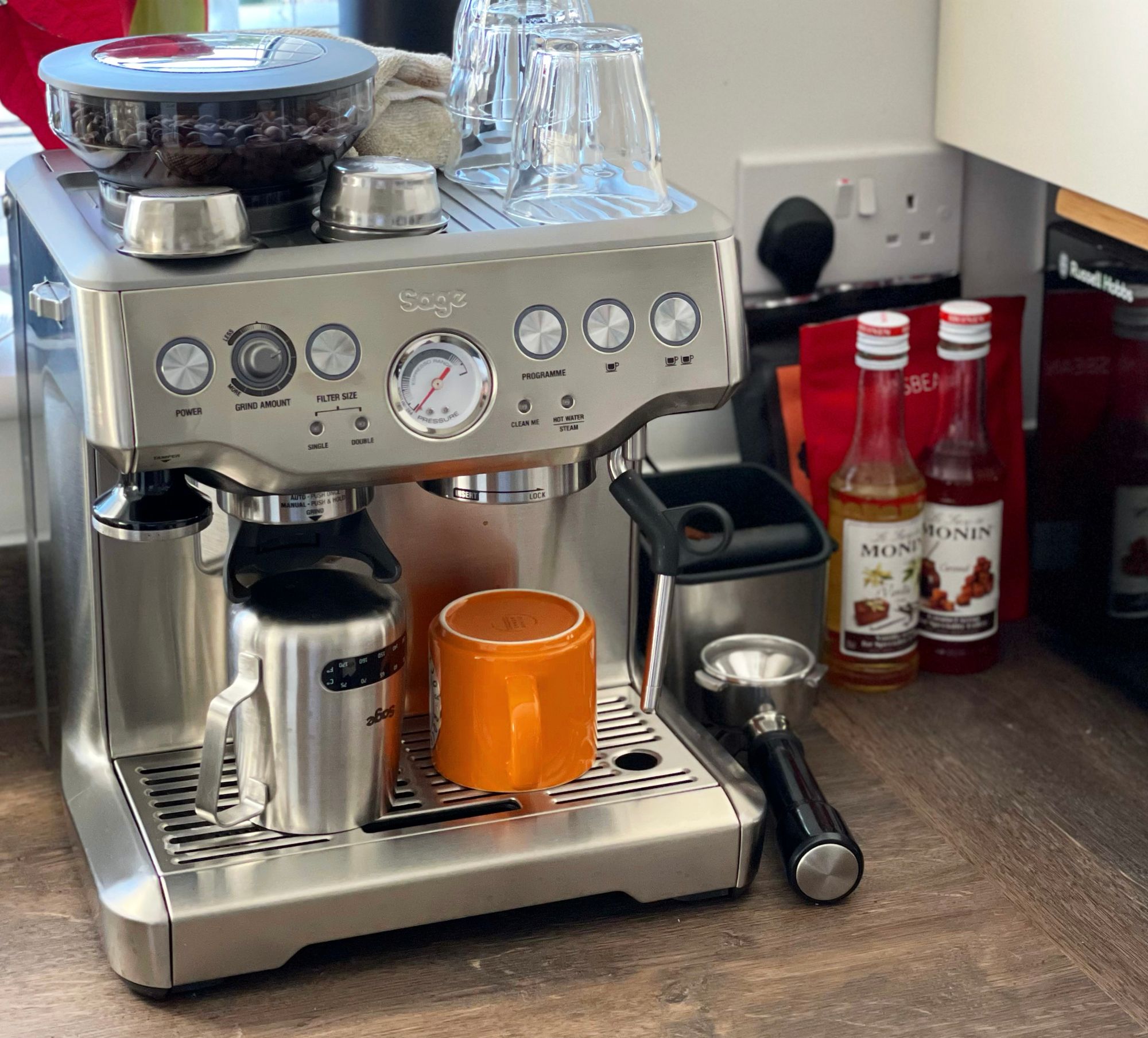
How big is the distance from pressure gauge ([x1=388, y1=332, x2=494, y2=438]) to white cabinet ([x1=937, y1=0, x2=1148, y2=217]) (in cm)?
44

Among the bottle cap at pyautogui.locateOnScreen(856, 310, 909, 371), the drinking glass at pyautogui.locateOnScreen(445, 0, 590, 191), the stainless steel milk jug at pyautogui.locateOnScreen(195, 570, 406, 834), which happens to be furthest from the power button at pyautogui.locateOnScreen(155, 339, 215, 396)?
the bottle cap at pyautogui.locateOnScreen(856, 310, 909, 371)

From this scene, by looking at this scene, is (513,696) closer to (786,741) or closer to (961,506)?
(786,741)

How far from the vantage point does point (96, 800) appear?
2.46ft

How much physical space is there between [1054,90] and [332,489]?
0.57 metres

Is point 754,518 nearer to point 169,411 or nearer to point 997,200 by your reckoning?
point 997,200

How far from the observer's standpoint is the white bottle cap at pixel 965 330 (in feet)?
3.16

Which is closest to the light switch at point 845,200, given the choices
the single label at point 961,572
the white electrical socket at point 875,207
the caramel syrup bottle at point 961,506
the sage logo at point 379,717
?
the white electrical socket at point 875,207

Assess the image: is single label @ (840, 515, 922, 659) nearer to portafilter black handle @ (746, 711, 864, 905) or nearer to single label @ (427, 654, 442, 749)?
portafilter black handle @ (746, 711, 864, 905)

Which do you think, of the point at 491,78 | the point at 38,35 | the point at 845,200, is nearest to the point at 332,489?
the point at 491,78

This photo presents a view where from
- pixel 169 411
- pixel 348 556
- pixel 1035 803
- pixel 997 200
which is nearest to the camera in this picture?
pixel 169 411

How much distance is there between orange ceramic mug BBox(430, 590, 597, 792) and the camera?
73cm

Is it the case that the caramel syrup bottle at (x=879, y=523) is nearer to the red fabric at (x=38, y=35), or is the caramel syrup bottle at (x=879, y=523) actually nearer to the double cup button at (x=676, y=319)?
the double cup button at (x=676, y=319)

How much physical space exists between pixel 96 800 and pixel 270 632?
0.15 meters

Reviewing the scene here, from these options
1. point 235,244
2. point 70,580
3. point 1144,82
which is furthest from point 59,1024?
point 1144,82
